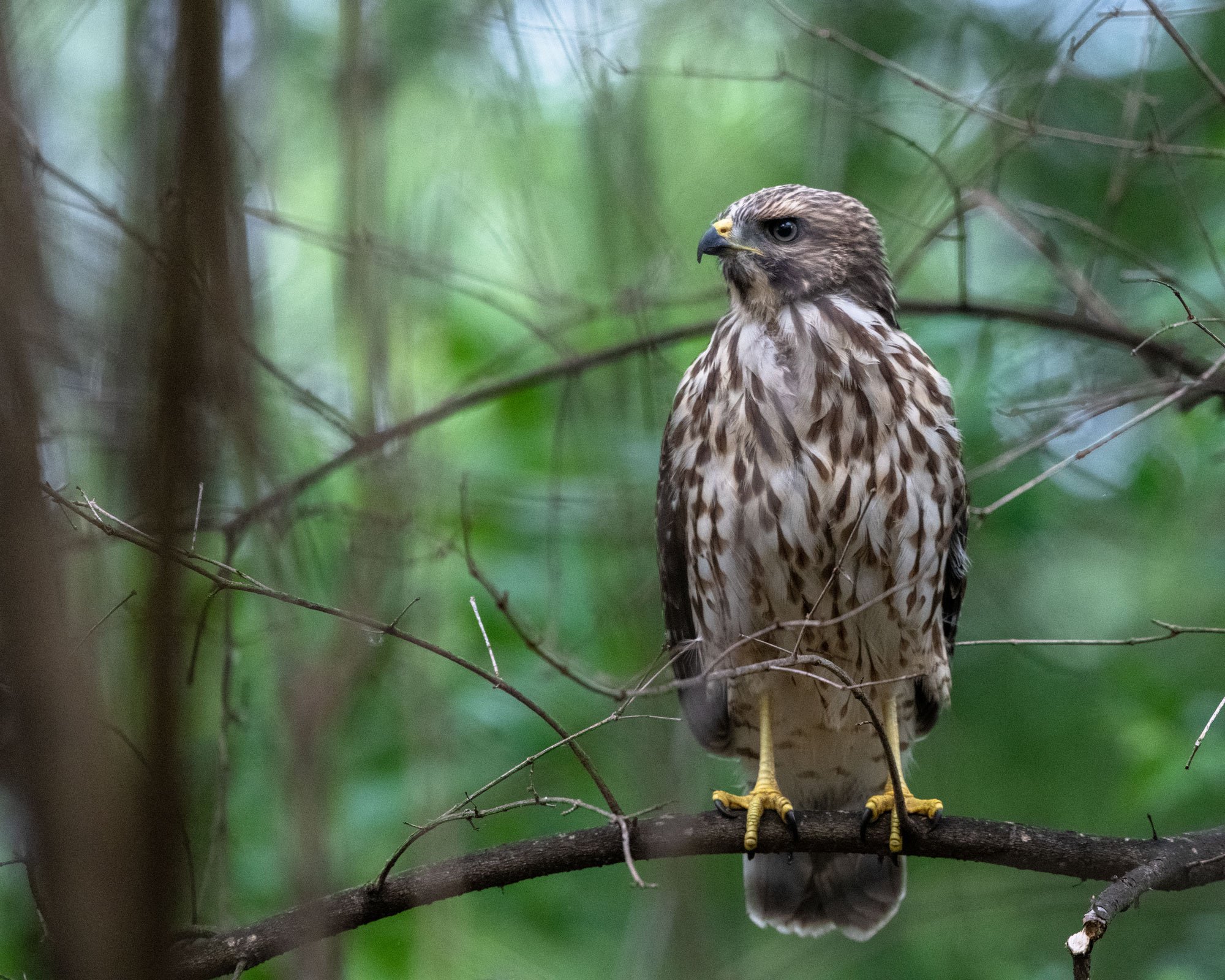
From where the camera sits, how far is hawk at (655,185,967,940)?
10.5ft

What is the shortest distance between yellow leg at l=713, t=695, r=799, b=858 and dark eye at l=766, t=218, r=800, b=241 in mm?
1321

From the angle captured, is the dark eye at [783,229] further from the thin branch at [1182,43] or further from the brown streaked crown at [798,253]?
the thin branch at [1182,43]

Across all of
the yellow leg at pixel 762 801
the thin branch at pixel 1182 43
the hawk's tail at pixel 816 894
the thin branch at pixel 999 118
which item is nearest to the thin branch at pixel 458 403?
the thin branch at pixel 999 118

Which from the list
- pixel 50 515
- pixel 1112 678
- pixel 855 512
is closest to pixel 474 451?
pixel 855 512

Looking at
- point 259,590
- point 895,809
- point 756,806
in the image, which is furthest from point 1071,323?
point 259,590

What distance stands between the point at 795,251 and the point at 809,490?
695 mm

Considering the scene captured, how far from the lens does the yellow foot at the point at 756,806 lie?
3.05 m

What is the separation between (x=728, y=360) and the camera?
3381mm

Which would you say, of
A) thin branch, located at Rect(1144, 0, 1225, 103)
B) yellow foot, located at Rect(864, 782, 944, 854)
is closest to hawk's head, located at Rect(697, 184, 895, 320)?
thin branch, located at Rect(1144, 0, 1225, 103)

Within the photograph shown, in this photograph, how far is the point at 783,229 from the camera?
11.3 ft

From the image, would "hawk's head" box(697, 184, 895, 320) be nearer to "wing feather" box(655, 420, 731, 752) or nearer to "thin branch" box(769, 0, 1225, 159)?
"thin branch" box(769, 0, 1225, 159)

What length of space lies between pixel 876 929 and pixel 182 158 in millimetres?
3830

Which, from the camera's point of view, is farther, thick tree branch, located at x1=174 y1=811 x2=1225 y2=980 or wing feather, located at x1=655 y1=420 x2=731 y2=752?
wing feather, located at x1=655 y1=420 x2=731 y2=752

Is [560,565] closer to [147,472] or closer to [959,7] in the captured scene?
[959,7]
